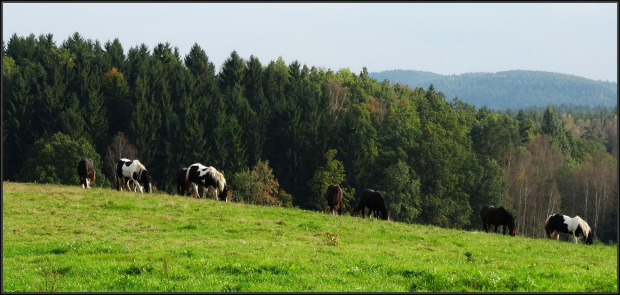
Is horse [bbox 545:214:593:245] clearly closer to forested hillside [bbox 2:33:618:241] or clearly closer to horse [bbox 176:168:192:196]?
horse [bbox 176:168:192:196]

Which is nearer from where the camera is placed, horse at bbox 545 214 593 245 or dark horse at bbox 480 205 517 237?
horse at bbox 545 214 593 245

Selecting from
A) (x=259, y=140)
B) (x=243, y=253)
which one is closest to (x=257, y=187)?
(x=259, y=140)

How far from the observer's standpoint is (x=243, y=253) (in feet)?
61.4

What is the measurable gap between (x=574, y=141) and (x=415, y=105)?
39.0 metres

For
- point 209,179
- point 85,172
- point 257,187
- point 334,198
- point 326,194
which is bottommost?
point 257,187

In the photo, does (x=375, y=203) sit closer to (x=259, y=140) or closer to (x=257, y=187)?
(x=257, y=187)

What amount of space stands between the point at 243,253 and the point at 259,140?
70.7 metres

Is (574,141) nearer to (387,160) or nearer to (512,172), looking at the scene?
(512,172)

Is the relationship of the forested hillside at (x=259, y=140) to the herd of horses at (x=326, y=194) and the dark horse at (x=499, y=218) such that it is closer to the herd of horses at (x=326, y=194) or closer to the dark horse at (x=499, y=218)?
the herd of horses at (x=326, y=194)

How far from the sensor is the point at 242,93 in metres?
95.0

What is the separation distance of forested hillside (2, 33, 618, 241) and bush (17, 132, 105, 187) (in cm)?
17

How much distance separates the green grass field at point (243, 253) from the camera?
47.7ft

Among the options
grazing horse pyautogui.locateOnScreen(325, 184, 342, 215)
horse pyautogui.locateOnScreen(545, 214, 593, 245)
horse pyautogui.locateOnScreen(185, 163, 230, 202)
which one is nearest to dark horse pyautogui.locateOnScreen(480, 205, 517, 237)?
horse pyautogui.locateOnScreen(545, 214, 593, 245)

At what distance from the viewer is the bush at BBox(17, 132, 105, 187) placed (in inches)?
2618
